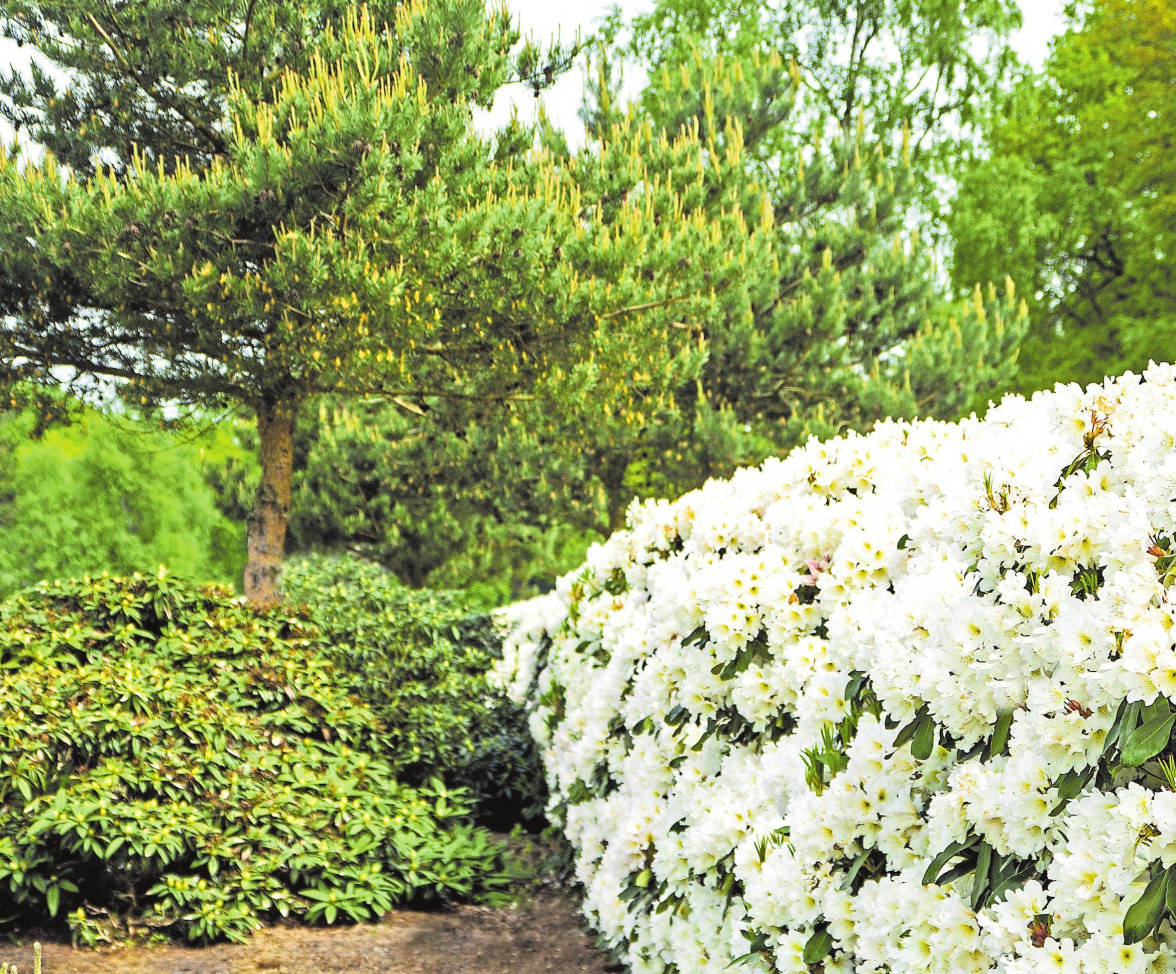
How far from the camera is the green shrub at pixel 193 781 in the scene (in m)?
4.20

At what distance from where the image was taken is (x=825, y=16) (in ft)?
66.9

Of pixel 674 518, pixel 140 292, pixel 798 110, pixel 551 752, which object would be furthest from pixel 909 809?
pixel 798 110

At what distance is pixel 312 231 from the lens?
6066 mm

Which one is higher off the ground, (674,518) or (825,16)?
(825,16)

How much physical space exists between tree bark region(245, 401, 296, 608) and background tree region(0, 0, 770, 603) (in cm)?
2

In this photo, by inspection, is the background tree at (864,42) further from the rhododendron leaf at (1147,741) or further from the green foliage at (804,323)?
the rhododendron leaf at (1147,741)

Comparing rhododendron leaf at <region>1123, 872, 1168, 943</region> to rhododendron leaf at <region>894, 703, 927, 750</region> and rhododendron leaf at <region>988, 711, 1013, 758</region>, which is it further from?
rhododendron leaf at <region>894, 703, 927, 750</region>

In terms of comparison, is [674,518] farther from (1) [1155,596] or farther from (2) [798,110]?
(2) [798,110]

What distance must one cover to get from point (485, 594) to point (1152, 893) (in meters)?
14.9

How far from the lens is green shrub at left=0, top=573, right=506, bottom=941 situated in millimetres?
4203

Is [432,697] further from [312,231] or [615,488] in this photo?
[615,488]

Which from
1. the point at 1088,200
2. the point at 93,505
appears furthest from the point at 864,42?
the point at 93,505

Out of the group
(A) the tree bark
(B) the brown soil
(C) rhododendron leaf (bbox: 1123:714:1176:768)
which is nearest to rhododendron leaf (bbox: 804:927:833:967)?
(C) rhododendron leaf (bbox: 1123:714:1176:768)

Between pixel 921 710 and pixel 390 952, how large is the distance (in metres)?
2.97
